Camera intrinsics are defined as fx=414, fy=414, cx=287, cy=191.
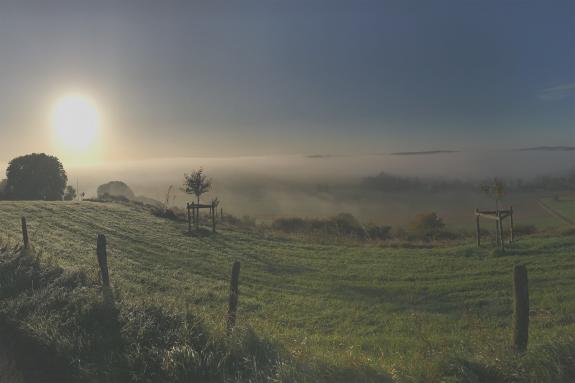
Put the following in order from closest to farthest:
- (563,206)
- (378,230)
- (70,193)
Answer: (378,230), (563,206), (70,193)

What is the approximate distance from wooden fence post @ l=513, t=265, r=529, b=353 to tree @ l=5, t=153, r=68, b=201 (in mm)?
65091

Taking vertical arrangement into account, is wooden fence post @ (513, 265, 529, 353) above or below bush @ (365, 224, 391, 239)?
above

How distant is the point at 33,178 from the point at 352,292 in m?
57.9

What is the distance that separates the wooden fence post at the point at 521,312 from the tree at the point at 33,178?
65091 mm

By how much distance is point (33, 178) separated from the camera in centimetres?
5856

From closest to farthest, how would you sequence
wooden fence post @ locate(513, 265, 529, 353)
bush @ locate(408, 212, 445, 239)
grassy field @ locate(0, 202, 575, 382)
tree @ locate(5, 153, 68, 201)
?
grassy field @ locate(0, 202, 575, 382)
wooden fence post @ locate(513, 265, 529, 353)
bush @ locate(408, 212, 445, 239)
tree @ locate(5, 153, 68, 201)

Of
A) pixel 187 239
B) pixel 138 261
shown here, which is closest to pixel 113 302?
pixel 138 261

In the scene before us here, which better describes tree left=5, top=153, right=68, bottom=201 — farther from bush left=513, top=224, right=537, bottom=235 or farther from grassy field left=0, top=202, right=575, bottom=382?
bush left=513, top=224, right=537, bottom=235

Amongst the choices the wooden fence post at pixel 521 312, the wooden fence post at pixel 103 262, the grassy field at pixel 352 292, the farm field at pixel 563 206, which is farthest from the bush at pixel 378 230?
the wooden fence post at pixel 521 312

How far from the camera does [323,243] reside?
28531 millimetres

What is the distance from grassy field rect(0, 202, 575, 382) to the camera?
5.36m

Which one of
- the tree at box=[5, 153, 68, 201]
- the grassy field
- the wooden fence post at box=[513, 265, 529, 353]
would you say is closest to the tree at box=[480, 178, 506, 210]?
the grassy field

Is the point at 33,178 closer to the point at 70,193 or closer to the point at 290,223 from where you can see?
the point at 70,193

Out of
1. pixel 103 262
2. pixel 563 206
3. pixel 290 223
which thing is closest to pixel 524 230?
pixel 563 206
